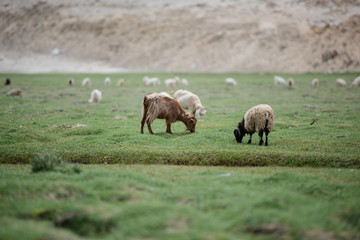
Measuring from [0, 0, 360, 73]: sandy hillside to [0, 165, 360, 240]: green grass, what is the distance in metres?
60.7

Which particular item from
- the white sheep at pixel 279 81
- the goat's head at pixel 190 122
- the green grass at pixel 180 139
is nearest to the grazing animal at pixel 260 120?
the green grass at pixel 180 139

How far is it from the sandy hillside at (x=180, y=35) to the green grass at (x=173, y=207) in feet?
199

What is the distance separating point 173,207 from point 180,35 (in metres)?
74.5

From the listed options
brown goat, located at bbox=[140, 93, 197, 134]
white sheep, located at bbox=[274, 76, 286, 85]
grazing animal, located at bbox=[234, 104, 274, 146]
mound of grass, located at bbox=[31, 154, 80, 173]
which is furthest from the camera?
white sheep, located at bbox=[274, 76, 286, 85]

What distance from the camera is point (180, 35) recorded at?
258 ft

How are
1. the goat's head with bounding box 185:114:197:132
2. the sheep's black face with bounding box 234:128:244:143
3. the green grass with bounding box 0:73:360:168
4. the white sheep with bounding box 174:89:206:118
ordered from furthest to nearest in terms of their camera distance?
the white sheep with bounding box 174:89:206:118 < the goat's head with bounding box 185:114:197:132 < the sheep's black face with bounding box 234:128:244:143 < the green grass with bounding box 0:73:360:168

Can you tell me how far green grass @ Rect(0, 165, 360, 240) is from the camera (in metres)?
→ 5.83

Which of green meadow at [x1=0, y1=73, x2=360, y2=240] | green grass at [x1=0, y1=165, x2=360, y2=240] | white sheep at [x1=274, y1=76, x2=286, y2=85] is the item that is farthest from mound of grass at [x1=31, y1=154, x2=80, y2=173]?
white sheep at [x1=274, y1=76, x2=286, y2=85]

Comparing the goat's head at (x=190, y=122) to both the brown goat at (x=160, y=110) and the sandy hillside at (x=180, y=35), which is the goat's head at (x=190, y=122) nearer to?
the brown goat at (x=160, y=110)

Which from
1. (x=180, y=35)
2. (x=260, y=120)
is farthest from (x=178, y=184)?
(x=180, y=35)

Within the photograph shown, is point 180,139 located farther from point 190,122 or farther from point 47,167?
point 47,167

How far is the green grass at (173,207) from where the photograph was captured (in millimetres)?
5832

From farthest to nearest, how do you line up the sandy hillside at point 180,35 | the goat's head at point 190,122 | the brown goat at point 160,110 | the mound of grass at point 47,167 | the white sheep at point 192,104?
the sandy hillside at point 180,35, the white sheep at point 192,104, the goat's head at point 190,122, the brown goat at point 160,110, the mound of grass at point 47,167

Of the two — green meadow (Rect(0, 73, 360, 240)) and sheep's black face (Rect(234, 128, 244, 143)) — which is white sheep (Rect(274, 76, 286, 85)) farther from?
sheep's black face (Rect(234, 128, 244, 143))
